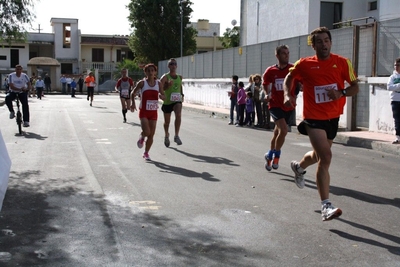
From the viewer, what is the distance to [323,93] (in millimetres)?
6496

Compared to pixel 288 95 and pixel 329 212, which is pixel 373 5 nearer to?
pixel 288 95

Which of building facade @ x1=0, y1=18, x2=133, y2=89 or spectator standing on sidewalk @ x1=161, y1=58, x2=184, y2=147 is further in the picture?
building facade @ x1=0, y1=18, x2=133, y2=89

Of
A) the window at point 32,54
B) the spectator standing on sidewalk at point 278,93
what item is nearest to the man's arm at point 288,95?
the spectator standing on sidewalk at point 278,93

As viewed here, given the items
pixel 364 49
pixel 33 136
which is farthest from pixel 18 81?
pixel 364 49

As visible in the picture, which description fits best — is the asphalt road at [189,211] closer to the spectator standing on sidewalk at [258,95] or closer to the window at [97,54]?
the spectator standing on sidewalk at [258,95]

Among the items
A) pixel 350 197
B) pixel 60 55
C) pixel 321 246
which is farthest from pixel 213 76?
pixel 60 55

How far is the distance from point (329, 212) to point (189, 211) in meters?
1.59

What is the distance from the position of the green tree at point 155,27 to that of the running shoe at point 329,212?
175ft

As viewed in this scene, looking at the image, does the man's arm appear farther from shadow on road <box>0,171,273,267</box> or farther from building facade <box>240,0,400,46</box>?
building facade <box>240,0,400,46</box>

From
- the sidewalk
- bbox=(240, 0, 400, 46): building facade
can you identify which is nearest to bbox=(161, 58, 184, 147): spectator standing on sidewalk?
the sidewalk

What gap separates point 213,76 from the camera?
1345 inches

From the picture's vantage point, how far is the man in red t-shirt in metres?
6.37

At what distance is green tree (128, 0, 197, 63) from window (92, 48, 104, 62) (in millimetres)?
14440

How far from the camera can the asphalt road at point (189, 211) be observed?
5160 mm
